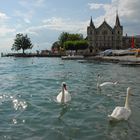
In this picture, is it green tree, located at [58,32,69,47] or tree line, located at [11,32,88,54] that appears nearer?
tree line, located at [11,32,88,54]

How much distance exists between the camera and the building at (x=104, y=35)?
19012cm

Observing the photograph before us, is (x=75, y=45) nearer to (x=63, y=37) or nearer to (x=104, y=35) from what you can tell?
(x=63, y=37)

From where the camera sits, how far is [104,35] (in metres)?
191

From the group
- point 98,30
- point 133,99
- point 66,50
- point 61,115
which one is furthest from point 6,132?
point 98,30

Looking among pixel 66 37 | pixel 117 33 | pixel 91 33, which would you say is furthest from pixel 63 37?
pixel 117 33

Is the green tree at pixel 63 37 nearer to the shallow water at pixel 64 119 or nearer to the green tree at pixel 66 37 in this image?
the green tree at pixel 66 37

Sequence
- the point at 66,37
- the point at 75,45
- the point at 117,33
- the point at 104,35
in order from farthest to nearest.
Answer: the point at 117,33, the point at 104,35, the point at 66,37, the point at 75,45

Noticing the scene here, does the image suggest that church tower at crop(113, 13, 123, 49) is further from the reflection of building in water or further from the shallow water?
the shallow water

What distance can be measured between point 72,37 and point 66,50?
11288 millimetres

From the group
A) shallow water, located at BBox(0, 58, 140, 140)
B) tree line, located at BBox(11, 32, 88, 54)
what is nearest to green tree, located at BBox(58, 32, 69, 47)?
tree line, located at BBox(11, 32, 88, 54)

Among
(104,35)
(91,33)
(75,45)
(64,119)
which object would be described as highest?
(91,33)

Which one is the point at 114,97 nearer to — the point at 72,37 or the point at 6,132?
the point at 6,132

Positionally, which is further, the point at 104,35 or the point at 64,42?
the point at 104,35

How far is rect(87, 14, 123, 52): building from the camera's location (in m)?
190
